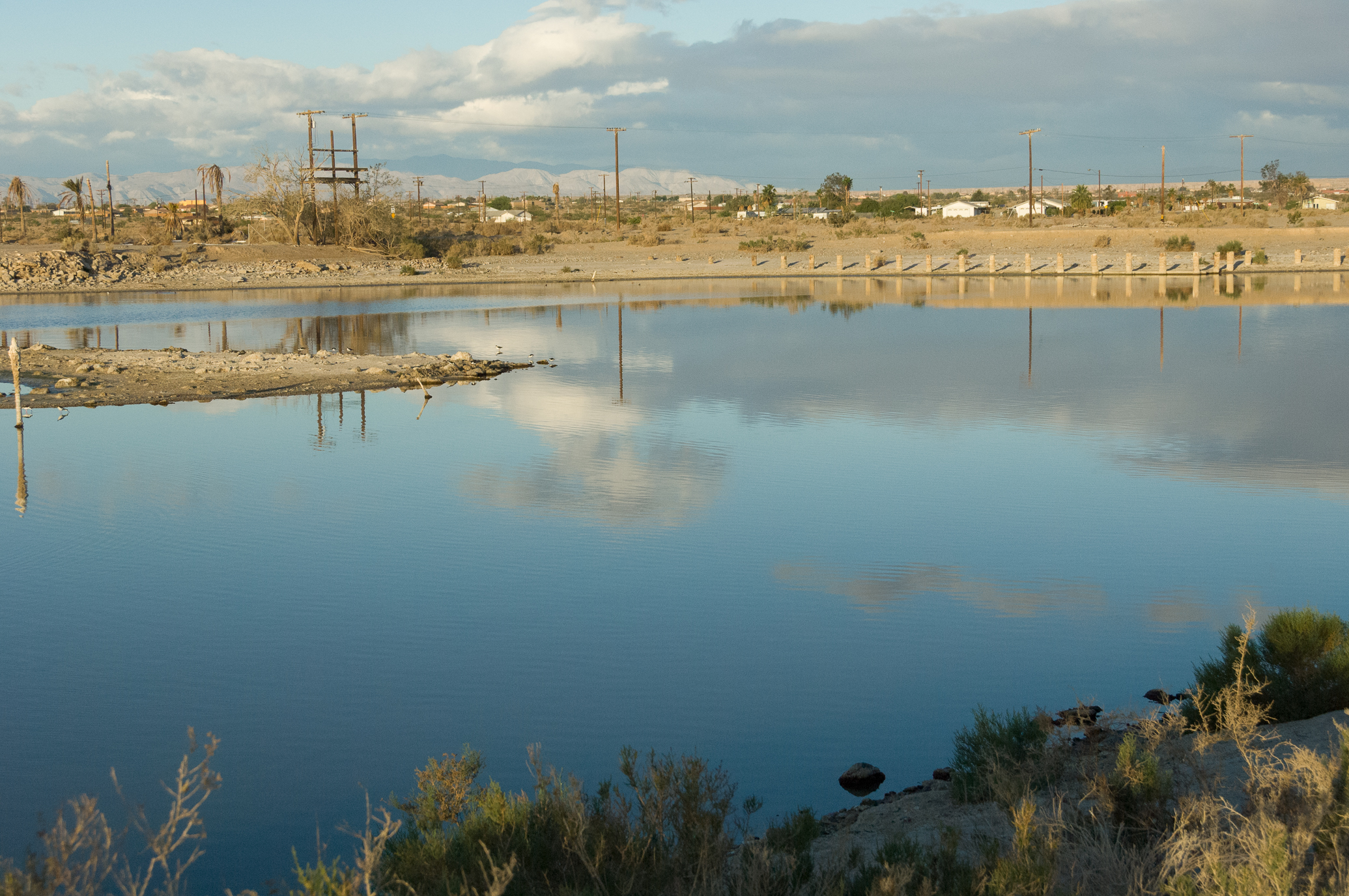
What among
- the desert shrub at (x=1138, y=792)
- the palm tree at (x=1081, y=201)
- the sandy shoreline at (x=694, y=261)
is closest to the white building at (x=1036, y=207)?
the palm tree at (x=1081, y=201)

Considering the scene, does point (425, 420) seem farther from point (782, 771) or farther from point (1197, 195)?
point (1197, 195)

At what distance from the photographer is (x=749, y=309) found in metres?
30.2

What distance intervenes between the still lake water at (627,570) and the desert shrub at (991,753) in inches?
15.6

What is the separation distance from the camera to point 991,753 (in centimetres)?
502

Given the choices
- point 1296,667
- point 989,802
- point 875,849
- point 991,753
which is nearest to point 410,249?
point 1296,667

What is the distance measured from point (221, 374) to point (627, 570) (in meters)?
12.7

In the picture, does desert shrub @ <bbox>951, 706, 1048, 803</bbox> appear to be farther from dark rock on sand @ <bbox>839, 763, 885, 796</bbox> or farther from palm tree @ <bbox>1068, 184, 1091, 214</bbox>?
palm tree @ <bbox>1068, 184, 1091, 214</bbox>

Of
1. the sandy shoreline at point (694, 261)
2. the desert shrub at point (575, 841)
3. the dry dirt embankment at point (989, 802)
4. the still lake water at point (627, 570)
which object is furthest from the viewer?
the sandy shoreline at point (694, 261)

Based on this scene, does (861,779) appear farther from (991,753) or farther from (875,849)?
(875,849)

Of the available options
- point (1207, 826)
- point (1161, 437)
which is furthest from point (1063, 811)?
point (1161, 437)

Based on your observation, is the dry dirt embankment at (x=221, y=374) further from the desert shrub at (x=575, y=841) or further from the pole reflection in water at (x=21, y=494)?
the desert shrub at (x=575, y=841)

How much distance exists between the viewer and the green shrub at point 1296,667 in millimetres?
5527

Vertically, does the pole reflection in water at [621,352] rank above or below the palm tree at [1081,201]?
below

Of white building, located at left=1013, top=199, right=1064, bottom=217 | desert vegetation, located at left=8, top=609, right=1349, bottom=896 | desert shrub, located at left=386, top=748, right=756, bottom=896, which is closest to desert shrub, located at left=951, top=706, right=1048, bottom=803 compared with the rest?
desert vegetation, located at left=8, top=609, right=1349, bottom=896
